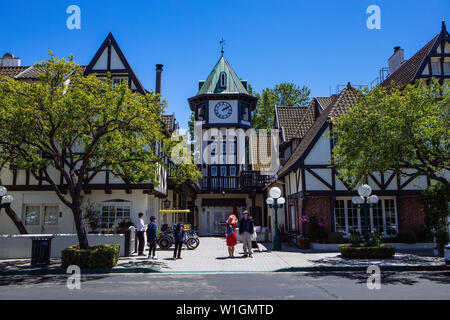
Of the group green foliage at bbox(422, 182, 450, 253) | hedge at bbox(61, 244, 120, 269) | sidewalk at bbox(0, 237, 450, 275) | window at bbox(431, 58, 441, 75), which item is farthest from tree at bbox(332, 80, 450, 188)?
hedge at bbox(61, 244, 120, 269)

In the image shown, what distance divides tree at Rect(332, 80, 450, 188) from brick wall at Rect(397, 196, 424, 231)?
16.1ft

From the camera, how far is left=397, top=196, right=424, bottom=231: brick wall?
18.0 metres

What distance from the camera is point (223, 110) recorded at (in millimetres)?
33750

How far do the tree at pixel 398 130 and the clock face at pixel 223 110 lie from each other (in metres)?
20.5

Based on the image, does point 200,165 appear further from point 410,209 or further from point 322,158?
point 410,209

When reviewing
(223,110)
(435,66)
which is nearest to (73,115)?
(435,66)

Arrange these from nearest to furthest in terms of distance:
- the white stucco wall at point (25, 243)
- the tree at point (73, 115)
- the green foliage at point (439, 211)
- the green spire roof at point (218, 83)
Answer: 1. the tree at point (73, 115)
2. the green foliage at point (439, 211)
3. the white stucco wall at point (25, 243)
4. the green spire roof at point (218, 83)

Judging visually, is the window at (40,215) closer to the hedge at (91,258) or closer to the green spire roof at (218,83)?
the hedge at (91,258)

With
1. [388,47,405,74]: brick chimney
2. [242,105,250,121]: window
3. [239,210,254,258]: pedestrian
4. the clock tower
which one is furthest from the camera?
[242,105,250,121]: window

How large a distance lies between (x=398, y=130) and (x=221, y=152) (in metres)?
22.2

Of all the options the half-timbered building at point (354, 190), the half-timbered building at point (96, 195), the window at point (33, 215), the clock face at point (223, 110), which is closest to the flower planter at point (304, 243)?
the half-timbered building at point (354, 190)

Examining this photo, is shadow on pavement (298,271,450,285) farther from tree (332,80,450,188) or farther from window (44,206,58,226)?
window (44,206,58,226)

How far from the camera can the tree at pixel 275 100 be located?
3978 centimetres
